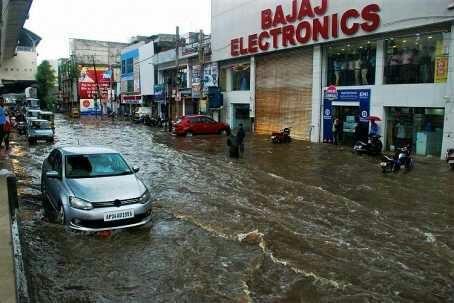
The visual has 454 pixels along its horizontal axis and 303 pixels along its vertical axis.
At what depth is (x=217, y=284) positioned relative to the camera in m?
6.50

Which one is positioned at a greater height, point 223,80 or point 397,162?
point 223,80

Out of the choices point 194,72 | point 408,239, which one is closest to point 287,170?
point 408,239

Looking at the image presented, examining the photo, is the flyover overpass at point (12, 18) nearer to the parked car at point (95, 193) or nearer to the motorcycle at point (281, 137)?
the parked car at point (95, 193)

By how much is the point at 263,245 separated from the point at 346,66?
62.1 feet

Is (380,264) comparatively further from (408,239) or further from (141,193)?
(141,193)

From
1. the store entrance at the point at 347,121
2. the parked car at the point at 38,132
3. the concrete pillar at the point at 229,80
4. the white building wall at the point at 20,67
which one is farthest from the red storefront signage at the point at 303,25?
the parked car at the point at 38,132

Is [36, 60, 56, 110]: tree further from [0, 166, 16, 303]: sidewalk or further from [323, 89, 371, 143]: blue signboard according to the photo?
[0, 166, 16, 303]: sidewalk

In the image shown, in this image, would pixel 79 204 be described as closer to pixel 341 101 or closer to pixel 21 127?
pixel 341 101

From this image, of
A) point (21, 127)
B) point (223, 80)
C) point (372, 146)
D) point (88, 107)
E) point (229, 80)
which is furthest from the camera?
point (88, 107)

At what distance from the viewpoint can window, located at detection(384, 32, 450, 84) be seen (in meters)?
19.4

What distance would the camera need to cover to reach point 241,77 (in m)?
35.7

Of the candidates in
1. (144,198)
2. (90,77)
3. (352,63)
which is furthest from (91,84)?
(144,198)

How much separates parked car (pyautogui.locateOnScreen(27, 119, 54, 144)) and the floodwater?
1286cm

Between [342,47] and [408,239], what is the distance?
728 inches
